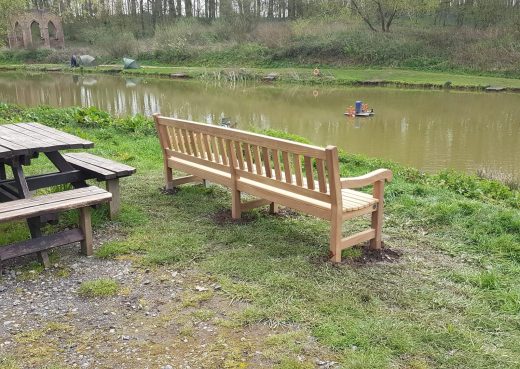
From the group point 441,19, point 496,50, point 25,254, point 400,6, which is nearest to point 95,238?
point 25,254

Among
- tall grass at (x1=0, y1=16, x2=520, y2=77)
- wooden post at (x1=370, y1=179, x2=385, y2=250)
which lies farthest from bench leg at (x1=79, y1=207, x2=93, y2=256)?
tall grass at (x1=0, y1=16, x2=520, y2=77)

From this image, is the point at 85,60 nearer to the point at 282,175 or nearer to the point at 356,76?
the point at 356,76

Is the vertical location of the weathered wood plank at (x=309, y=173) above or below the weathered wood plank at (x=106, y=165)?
above

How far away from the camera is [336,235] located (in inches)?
170

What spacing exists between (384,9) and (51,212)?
40407mm

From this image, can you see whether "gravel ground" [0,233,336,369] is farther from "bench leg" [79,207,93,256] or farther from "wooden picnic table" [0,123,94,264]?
"wooden picnic table" [0,123,94,264]

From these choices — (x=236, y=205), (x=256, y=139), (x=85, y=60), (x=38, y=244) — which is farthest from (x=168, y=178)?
(x=85, y=60)

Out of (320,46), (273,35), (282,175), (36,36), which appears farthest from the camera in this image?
(36,36)

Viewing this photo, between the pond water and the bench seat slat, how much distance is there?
7.99m

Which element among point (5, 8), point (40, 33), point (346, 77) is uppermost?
point (5, 8)

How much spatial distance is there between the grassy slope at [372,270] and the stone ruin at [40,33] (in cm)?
5148

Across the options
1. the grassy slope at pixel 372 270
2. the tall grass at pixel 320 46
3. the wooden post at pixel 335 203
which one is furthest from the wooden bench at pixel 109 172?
the tall grass at pixel 320 46

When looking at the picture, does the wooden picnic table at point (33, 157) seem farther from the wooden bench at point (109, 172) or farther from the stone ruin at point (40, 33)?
the stone ruin at point (40, 33)

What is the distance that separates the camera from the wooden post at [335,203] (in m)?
4.08
